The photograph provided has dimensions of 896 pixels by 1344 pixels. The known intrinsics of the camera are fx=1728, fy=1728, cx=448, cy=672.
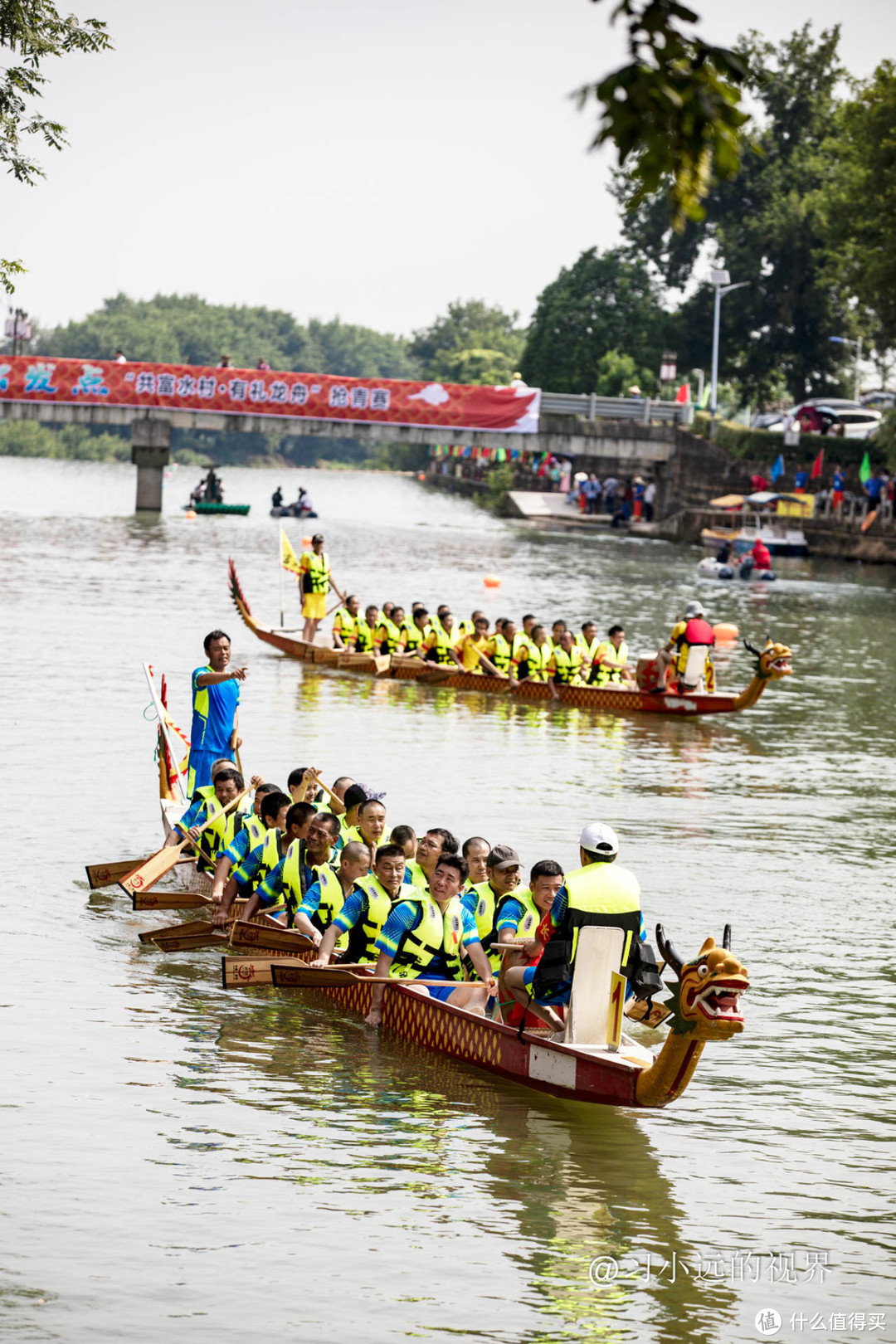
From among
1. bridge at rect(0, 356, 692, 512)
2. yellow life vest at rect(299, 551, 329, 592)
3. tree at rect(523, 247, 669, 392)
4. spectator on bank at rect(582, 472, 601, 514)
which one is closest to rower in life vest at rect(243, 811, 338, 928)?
yellow life vest at rect(299, 551, 329, 592)

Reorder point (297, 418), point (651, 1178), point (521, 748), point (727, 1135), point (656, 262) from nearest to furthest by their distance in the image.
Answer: point (651, 1178), point (727, 1135), point (521, 748), point (297, 418), point (656, 262)

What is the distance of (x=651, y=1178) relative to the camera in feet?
34.1

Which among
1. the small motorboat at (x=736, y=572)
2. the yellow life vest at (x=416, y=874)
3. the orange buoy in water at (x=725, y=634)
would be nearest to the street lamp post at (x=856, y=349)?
the small motorboat at (x=736, y=572)

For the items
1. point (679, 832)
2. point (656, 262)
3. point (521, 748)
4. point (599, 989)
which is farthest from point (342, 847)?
point (656, 262)

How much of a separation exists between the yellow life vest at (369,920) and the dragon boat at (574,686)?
13.4 meters

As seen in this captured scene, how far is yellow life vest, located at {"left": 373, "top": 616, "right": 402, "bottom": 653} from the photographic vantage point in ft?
98.0

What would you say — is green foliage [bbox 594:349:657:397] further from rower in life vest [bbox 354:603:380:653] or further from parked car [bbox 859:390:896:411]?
rower in life vest [bbox 354:603:380:653]

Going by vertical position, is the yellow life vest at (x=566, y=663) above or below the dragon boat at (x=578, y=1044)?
above

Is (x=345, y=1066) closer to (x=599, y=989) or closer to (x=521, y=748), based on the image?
(x=599, y=989)

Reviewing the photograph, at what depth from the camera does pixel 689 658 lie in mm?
26906

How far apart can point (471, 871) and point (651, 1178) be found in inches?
115

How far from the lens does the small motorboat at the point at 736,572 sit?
2098 inches

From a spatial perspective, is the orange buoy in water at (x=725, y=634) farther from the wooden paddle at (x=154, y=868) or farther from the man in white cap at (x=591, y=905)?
the man in white cap at (x=591, y=905)

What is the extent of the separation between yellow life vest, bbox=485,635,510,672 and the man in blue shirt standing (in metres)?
12.9
